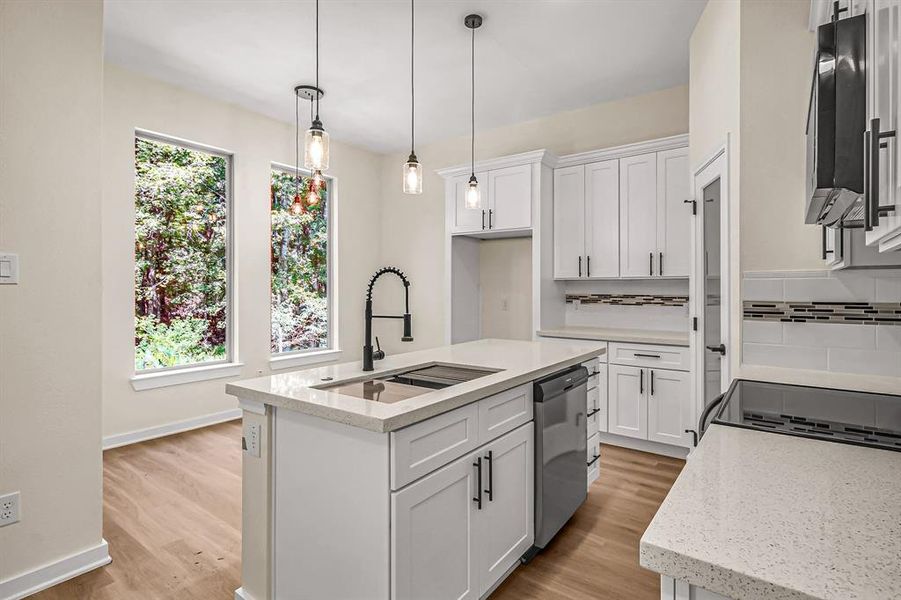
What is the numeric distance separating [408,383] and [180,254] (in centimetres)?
303

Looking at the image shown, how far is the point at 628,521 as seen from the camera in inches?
100

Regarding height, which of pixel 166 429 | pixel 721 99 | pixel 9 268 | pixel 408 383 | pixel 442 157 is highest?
pixel 442 157

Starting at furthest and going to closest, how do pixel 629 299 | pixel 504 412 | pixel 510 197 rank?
pixel 510 197 → pixel 629 299 → pixel 504 412

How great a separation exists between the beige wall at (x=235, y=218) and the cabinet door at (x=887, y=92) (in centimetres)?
406

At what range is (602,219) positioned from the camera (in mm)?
4020

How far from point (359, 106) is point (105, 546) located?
3.71m

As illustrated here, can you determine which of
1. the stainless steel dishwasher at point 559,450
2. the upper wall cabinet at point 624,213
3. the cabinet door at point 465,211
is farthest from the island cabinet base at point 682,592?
the cabinet door at point 465,211

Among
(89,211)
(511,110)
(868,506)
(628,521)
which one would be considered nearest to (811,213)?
(868,506)

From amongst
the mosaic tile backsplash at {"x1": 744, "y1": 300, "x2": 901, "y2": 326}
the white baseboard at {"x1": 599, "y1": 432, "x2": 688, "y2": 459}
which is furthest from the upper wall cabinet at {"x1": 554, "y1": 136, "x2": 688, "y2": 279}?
the mosaic tile backsplash at {"x1": 744, "y1": 300, "x2": 901, "y2": 326}

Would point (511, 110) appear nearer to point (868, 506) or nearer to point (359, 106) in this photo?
point (359, 106)

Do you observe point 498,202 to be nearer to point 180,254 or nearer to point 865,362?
point 180,254

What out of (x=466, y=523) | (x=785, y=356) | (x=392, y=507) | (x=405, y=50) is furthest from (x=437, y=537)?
(x=405, y=50)

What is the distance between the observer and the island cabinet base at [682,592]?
27.1 inches

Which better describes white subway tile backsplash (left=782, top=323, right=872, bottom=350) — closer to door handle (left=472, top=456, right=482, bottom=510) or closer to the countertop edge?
the countertop edge
